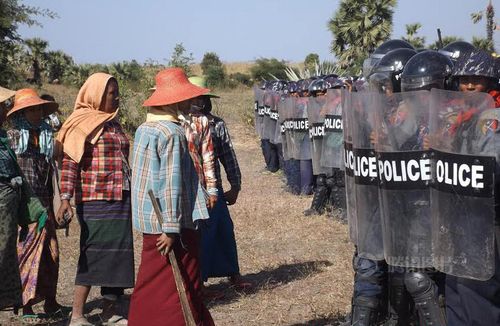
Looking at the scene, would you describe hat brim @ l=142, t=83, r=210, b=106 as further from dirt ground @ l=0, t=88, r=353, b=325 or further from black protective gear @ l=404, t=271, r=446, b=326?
dirt ground @ l=0, t=88, r=353, b=325

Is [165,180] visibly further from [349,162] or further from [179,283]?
[349,162]

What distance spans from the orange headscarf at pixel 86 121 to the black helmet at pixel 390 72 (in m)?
1.91

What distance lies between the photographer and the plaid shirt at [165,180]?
4.14 m

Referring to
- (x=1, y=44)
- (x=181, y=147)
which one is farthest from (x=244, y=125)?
(x=181, y=147)

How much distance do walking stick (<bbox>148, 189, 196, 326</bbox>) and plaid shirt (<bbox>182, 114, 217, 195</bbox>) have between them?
1150mm

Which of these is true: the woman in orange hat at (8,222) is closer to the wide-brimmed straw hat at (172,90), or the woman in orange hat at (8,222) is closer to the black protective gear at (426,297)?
the wide-brimmed straw hat at (172,90)

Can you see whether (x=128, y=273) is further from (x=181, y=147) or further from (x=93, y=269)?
(x=181, y=147)

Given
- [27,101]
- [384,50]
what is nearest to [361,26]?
[384,50]

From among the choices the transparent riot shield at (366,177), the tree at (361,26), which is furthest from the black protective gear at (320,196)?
the tree at (361,26)

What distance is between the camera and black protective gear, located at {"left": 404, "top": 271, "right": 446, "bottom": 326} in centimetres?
432

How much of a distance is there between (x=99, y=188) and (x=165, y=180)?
1341mm

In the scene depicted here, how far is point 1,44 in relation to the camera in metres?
19.7

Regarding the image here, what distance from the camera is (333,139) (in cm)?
772

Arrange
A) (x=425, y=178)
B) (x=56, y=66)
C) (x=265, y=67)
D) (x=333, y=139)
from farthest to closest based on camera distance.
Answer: (x=265, y=67), (x=56, y=66), (x=333, y=139), (x=425, y=178)
